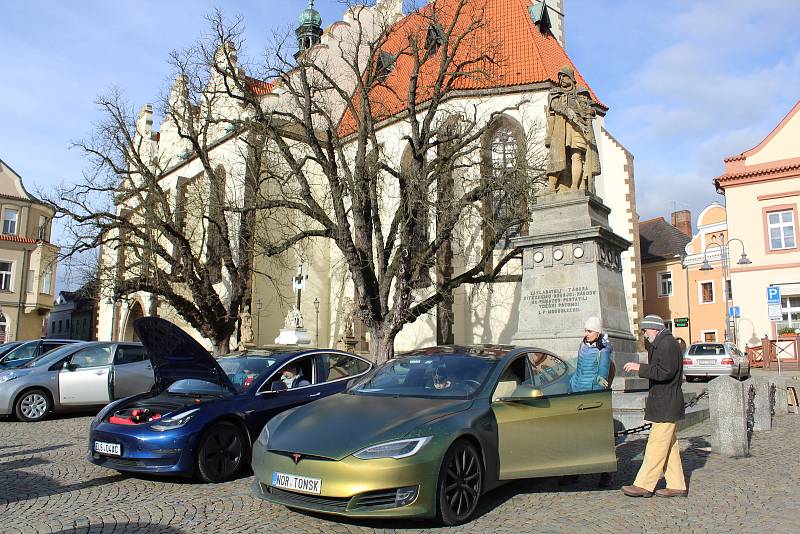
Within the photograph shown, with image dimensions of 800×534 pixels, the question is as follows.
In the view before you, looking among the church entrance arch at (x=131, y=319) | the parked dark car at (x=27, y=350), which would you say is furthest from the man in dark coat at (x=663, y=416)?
the church entrance arch at (x=131, y=319)

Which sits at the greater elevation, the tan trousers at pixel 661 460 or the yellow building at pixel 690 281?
the yellow building at pixel 690 281

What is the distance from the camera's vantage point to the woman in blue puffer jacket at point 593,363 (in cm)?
659

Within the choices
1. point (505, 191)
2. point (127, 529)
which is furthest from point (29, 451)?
point (505, 191)

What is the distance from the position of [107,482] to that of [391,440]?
3.67 metres

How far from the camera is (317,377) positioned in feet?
27.6

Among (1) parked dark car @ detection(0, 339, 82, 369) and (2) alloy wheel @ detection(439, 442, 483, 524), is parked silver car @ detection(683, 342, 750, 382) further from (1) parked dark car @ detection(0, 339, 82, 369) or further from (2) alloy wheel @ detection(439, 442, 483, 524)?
(2) alloy wheel @ detection(439, 442, 483, 524)

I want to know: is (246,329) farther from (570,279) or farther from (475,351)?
(475,351)

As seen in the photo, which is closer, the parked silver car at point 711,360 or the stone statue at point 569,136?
the stone statue at point 569,136

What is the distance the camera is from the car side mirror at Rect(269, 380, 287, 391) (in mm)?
7674

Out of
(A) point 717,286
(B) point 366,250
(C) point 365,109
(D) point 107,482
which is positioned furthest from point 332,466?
(A) point 717,286

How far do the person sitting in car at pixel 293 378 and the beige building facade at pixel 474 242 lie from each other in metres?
12.9

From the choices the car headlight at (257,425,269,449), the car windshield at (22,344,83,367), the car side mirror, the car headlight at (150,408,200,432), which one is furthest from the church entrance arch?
the car headlight at (257,425,269,449)

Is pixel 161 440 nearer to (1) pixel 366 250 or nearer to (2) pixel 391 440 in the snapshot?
(2) pixel 391 440

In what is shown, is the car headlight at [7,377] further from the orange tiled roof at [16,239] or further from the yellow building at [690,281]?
the orange tiled roof at [16,239]
